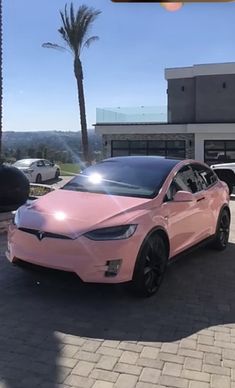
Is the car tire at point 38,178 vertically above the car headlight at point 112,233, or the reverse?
the car headlight at point 112,233

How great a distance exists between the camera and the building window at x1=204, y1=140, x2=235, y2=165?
33.2 meters

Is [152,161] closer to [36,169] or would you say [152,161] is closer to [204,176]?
[204,176]

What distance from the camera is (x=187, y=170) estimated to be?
705 cm

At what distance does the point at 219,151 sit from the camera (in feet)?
111

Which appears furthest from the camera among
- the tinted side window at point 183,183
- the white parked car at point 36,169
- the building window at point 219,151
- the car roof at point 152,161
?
the building window at point 219,151

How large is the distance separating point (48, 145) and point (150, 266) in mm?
44693

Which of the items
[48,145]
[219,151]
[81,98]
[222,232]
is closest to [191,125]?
[219,151]

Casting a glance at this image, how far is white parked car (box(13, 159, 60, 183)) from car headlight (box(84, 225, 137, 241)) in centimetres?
2153

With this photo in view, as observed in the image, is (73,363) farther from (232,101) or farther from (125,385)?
(232,101)

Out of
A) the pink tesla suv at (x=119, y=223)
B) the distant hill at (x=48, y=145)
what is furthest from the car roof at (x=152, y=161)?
the distant hill at (x=48, y=145)

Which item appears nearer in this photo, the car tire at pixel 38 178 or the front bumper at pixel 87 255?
the front bumper at pixel 87 255

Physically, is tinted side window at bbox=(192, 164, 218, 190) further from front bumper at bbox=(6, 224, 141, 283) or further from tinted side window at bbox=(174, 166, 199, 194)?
front bumper at bbox=(6, 224, 141, 283)

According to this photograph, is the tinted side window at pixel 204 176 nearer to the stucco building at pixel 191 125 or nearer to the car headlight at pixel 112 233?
the car headlight at pixel 112 233

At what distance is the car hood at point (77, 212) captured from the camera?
16.8 feet
